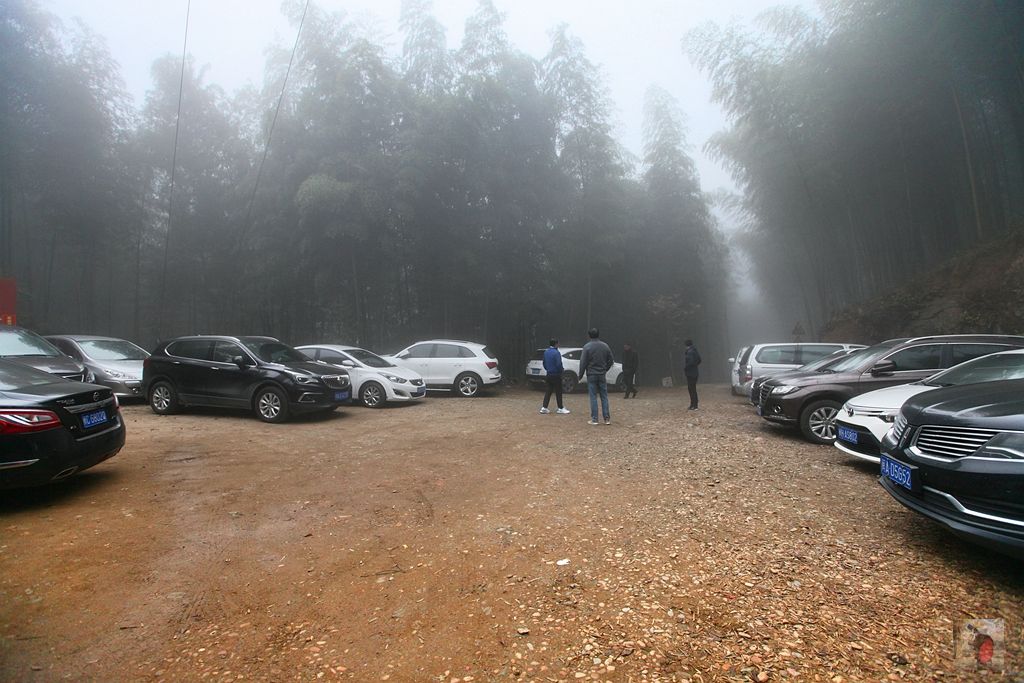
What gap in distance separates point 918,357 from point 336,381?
833 cm

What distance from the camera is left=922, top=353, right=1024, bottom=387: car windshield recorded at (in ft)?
14.4

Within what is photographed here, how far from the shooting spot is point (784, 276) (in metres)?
24.1

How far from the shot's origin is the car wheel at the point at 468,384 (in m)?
12.0

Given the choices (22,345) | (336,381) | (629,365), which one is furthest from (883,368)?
(22,345)

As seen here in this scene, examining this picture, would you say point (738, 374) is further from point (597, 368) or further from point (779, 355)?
point (597, 368)

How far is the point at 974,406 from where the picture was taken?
9.66ft

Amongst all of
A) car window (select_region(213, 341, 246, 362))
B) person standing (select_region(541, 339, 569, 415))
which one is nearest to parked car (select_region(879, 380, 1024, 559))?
person standing (select_region(541, 339, 569, 415))

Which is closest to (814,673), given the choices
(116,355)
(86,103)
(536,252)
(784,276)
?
(116,355)

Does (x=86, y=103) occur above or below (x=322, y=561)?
above

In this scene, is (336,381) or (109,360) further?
(109,360)

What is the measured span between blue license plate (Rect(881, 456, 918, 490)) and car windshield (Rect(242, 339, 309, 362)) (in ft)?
25.6

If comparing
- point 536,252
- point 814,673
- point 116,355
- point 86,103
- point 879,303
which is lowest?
point 814,673

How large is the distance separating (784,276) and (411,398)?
20963 millimetres

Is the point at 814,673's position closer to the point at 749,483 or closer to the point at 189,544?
the point at 749,483
